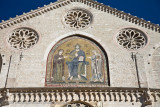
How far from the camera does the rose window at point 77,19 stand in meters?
15.7

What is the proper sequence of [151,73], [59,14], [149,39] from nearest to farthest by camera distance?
[151,73]
[149,39]
[59,14]

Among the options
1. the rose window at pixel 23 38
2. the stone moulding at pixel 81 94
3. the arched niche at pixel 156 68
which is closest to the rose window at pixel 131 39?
the arched niche at pixel 156 68

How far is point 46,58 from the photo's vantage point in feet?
46.7

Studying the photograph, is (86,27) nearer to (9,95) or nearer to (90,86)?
(90,86)

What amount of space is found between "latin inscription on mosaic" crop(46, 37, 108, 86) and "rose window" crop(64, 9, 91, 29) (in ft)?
3.06


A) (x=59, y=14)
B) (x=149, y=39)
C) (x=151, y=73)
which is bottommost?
(x=151, y=73)

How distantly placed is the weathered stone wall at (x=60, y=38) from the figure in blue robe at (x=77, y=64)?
1.18 m

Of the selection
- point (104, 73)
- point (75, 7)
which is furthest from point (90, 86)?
point (75, 7)

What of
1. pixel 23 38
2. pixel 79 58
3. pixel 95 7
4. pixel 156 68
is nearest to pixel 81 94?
pixel 79 58

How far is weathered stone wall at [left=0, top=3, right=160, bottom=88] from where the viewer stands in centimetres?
1333

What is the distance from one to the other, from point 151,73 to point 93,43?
3.49m

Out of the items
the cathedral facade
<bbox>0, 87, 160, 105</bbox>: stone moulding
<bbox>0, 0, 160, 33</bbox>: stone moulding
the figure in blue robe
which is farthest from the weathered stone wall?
the figure in blue robe

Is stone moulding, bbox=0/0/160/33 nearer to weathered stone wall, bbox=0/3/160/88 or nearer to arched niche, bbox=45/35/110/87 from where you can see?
weathered stone wall, bbox=0/3/160/88

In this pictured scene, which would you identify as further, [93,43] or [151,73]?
[93,43]
